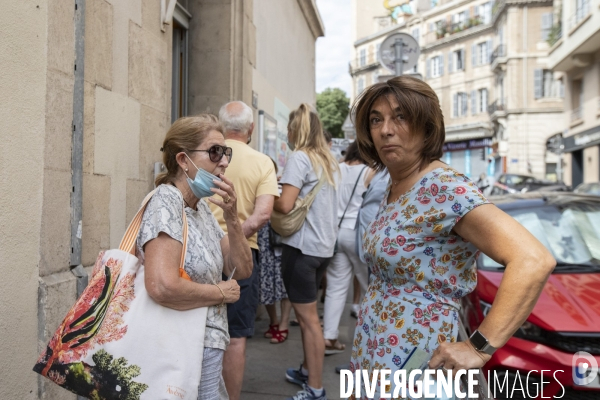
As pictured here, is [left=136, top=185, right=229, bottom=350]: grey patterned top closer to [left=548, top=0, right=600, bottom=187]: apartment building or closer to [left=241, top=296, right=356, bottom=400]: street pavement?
[left=241, top=296, right=356, bottom=400]: street pavement

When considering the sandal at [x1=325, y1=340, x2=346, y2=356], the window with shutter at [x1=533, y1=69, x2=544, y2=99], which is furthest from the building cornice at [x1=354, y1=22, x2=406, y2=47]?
the sandal at [x1=325, y1=340, x2=346, y2=356]

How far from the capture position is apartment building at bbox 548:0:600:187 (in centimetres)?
2380

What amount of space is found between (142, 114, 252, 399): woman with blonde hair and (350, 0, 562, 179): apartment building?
35.2 meters

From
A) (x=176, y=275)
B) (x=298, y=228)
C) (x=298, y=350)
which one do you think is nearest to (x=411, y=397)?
(x=176, y=275)

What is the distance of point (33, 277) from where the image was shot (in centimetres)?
274

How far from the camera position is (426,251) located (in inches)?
70.4

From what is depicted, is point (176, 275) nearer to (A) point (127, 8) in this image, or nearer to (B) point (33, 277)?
(B) point (33, 277)

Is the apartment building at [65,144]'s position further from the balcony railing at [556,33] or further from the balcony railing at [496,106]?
the balcony railing at [496,106]

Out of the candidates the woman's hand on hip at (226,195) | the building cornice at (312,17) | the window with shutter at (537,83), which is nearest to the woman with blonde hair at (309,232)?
the woman's hand on hip at (226,195)

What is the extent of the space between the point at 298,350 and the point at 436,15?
50077 millimetres

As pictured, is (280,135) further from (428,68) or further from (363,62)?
(363,62)

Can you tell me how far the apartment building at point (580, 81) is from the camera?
23797mm

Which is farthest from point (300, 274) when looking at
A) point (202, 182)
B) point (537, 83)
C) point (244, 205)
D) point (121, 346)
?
point (537, 83)

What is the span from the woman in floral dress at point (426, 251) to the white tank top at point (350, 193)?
3.11m
